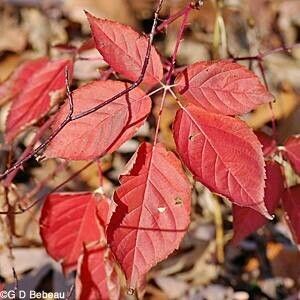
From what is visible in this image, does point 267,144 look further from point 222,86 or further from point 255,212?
point 222,86

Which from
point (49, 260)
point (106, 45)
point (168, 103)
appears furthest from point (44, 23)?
point (106, 45)

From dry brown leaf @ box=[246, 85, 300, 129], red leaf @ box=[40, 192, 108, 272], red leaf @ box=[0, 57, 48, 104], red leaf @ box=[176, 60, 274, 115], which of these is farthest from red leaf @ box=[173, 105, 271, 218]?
dry brown leaf @ box=[246, 85, 300, 129]

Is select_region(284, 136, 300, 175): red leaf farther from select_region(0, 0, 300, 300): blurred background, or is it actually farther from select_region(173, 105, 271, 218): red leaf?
select_region(0, 0, 300, 300): blurred background

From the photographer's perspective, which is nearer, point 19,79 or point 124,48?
point 124,48

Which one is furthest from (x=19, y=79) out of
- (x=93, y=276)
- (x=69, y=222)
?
(x=93, y=276)

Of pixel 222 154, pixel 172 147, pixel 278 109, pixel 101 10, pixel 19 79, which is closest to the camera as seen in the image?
pixel 222 154

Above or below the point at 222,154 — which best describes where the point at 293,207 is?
below
